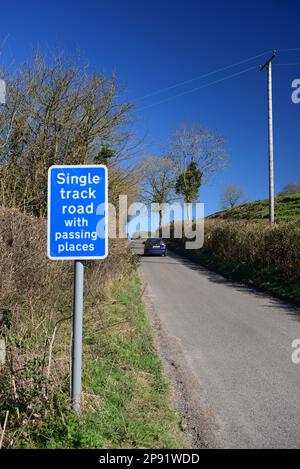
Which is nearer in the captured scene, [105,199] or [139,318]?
[105,199]

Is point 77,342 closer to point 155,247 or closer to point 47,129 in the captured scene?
point 47,129

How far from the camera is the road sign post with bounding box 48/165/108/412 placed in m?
3.81

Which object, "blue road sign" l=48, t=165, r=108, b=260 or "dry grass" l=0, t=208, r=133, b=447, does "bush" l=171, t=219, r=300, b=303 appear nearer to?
"dry grass" l=0, t=208, r=133, b=447

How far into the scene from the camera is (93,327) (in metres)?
7.45

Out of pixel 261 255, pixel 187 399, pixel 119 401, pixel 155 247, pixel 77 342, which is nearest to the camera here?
pixel 77 342

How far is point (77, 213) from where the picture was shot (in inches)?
151

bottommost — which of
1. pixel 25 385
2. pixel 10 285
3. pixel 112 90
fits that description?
pixel 25 385

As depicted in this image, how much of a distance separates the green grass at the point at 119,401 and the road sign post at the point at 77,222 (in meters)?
0.29

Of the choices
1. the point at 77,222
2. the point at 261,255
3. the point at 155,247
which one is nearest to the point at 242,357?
the point at 77,222

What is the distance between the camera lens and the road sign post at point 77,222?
12.5ft

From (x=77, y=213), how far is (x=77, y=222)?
8 cm

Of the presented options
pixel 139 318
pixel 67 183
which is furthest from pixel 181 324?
pixel 67 183
